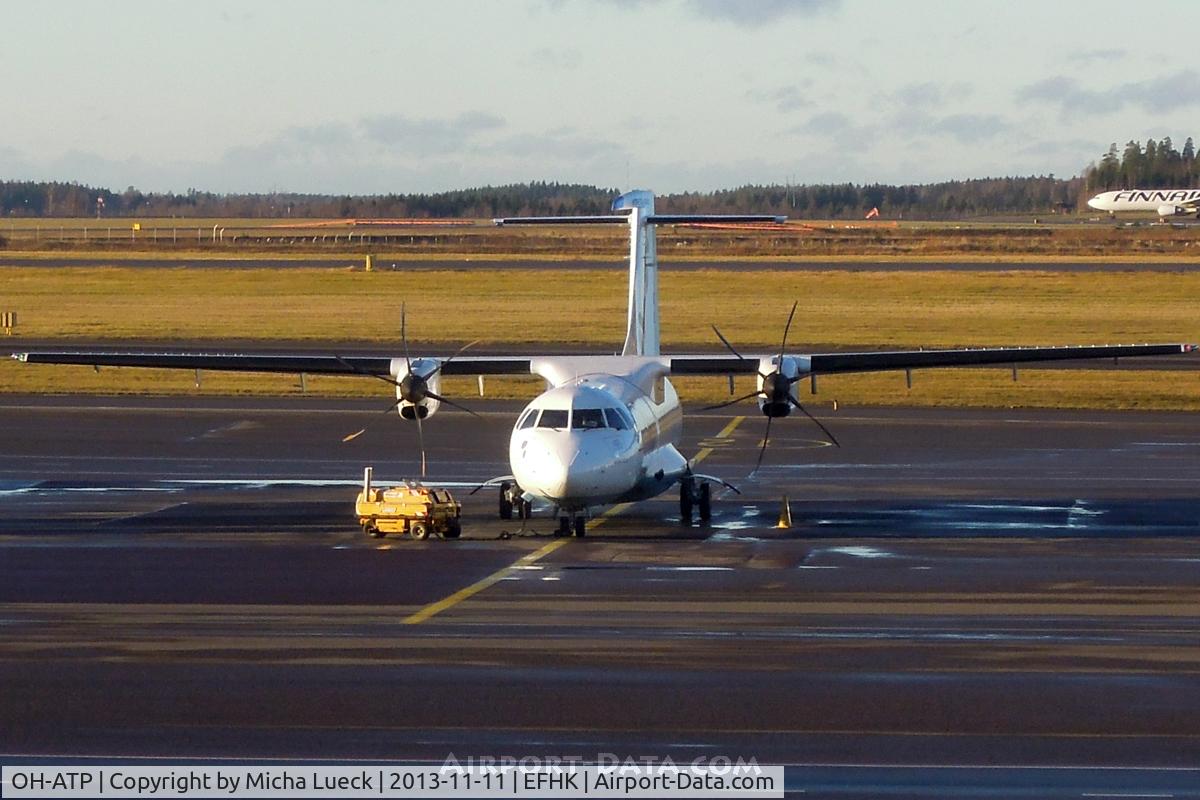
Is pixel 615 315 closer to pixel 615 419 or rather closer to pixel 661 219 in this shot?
pixel 661 219

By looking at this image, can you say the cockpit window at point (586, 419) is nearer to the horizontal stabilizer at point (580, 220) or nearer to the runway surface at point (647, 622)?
the runway surface at point (647, 622)

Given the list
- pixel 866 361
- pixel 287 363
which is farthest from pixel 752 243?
pixel 287 363

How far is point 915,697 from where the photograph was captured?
45.6 feet

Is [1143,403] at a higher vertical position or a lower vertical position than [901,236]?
lower

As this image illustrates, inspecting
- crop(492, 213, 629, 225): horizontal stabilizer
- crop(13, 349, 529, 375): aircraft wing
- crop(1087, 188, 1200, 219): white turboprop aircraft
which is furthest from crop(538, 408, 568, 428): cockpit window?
crop(1087, 188, 1200, 219): white turboprop aircraft

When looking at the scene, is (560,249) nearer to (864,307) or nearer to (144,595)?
(864,307)

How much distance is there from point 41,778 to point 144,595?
7.67 metres

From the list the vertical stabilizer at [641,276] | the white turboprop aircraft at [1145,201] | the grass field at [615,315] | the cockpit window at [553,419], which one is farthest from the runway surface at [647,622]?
the white turboprop aircraft at [1145,201]

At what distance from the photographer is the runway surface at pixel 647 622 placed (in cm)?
1248

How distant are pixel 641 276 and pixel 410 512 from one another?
7907mm

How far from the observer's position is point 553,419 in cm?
2334

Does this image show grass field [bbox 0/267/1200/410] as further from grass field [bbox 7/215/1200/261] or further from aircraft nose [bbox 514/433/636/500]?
aircraft nose [bbox 514/433/636/500]

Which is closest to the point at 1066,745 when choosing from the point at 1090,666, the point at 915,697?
the point at 915,697

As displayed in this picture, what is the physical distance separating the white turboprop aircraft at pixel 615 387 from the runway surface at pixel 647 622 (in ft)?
2.64
